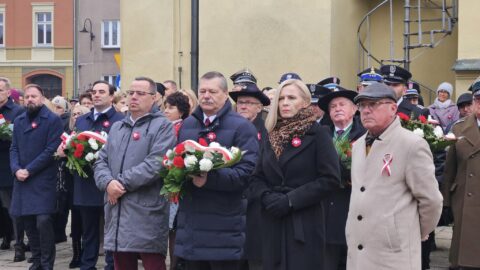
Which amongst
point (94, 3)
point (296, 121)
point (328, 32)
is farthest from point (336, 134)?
point (94, 3)

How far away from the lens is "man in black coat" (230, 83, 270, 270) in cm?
843

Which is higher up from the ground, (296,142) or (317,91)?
(317,91)

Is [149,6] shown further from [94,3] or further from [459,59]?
[94,3]

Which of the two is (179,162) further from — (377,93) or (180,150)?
(377,93)

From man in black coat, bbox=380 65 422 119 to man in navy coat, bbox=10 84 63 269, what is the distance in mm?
Answer: 3955

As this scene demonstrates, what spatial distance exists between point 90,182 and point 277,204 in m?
3.71

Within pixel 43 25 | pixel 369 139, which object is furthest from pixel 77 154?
pixel 43 25

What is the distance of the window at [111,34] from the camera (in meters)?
50.0

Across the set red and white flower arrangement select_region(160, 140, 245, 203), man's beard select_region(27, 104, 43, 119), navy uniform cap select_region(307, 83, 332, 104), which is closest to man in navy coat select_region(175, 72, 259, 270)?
red and white flower arrangement select_region(160, 140, 245, 203)

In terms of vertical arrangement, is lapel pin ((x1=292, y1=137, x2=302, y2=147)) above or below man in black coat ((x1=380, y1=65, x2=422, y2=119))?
below

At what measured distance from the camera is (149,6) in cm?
1914

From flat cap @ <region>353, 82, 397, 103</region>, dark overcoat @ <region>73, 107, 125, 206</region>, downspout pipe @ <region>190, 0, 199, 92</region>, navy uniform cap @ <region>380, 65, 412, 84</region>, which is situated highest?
downspout pipe @ <region>190, 0, 199, 92</region>

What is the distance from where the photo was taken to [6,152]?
12039mm

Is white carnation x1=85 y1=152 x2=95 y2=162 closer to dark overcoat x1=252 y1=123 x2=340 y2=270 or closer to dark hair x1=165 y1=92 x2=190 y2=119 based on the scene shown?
dark hair x1=165 y1=92 x2=190 y2=119
